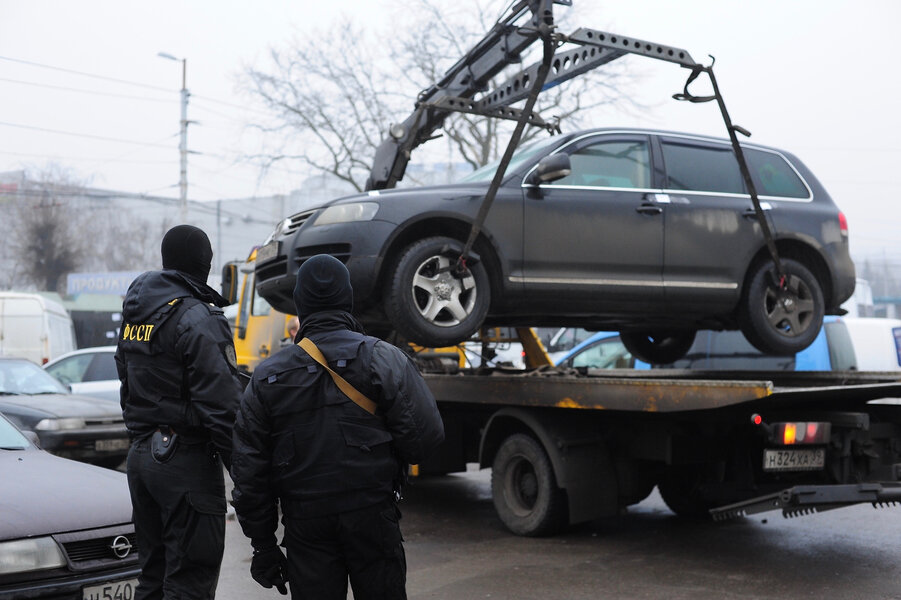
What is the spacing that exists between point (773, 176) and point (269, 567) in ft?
18.7

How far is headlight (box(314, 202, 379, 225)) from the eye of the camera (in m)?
6.47

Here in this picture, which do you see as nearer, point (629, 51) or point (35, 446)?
point (35, 446)

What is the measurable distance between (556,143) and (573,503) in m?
2.51

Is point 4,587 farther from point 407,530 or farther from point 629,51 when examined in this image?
point 629,51

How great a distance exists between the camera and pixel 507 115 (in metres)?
8.02

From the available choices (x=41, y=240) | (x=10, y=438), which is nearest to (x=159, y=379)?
(x=10, y=438)

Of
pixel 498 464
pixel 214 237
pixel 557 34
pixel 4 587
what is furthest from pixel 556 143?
pixel 214 237

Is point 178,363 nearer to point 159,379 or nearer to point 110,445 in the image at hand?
point 159,379

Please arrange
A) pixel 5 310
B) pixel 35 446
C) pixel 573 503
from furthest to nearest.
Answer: pixel 5 310
pixel 573 503
pixel 35 446

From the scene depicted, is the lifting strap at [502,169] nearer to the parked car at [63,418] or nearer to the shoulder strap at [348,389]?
the shoulder strap at [348,389]

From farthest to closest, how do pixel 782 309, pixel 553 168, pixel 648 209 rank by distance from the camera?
1. pixel 782 309
2. pixel 648 209
3. pixel 553 168

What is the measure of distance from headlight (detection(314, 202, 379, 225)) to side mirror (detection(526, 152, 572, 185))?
1134 mm

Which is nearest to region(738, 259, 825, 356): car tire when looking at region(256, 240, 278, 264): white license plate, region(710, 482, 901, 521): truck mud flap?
Result: region(710, 482, 901, 521): truck mud flap

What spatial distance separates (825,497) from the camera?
5.30 metres
